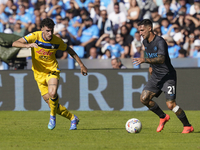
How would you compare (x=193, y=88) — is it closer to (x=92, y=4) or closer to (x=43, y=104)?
(x=43, y=104)

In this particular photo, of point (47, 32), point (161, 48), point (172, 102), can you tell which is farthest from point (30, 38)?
point (172, 102)

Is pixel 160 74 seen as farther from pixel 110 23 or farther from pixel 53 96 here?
pixel 110 23

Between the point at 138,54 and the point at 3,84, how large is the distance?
4.57 m

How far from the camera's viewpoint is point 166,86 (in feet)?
22.9

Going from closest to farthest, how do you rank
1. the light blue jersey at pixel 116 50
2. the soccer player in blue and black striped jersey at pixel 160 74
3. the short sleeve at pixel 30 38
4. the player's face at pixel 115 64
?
the soccer player in blue and black striped jersey at pixel 160 74, the short sleeve at pixel 30 38, the player's face at pixel 115 64, the light blue jersey at pixel 116 50

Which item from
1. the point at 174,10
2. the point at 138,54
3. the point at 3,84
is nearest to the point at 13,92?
the point at 3,84

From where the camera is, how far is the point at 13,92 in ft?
37.6

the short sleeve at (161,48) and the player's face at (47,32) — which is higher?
the player's face at (47,32)

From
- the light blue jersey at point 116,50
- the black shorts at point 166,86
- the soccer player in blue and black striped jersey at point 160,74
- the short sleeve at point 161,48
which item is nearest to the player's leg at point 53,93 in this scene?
the soccer player in blue and black striped jersey at point 160,74

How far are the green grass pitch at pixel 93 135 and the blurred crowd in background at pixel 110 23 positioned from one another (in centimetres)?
374

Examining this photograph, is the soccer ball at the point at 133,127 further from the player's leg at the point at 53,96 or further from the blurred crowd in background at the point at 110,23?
the blurred crowd in background at the point at 110,23

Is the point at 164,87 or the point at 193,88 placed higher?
the point at 164,87

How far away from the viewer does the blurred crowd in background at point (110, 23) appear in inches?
520

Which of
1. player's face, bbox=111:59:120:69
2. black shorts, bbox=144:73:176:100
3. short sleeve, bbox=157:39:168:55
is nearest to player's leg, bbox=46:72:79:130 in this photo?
black shorts, bbox=144:73:176:100
